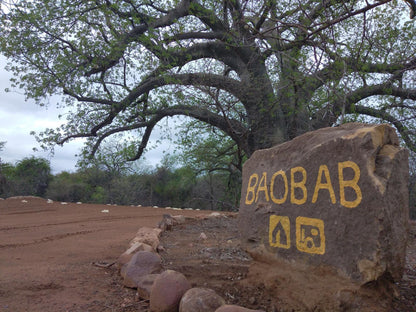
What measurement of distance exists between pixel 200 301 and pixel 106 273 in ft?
5.07

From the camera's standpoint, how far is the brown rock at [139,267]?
3037 mm

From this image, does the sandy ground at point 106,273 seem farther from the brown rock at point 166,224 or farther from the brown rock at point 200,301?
the brown rock at point 200,301

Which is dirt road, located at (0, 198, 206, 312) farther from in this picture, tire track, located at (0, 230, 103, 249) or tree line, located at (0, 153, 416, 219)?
tree line, located at (0, 153, 416, 219)

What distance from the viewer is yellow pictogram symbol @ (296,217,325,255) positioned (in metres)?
2.43

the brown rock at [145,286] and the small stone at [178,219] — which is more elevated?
the small stone at [178,219]

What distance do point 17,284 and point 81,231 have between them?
9.98 ft

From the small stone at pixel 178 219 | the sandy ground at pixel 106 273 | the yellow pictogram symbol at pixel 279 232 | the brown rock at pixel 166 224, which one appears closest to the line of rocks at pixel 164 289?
the sandy ground at pixel 106 273

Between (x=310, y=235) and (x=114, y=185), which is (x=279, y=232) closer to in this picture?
(x=310, y=235)

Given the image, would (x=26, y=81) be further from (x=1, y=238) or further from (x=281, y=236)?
(x=281, y=236)

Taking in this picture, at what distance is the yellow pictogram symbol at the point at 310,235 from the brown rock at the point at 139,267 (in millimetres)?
1355

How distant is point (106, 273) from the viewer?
3.47 meters

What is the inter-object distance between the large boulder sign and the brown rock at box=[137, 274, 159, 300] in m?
0.90

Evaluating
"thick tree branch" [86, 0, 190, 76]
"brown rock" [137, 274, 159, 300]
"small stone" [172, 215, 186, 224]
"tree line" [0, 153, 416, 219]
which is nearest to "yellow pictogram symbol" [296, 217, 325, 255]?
"brown rock" [137, 274, 159, 300]

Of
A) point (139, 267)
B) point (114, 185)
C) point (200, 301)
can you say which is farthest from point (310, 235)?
point (114, 185)
